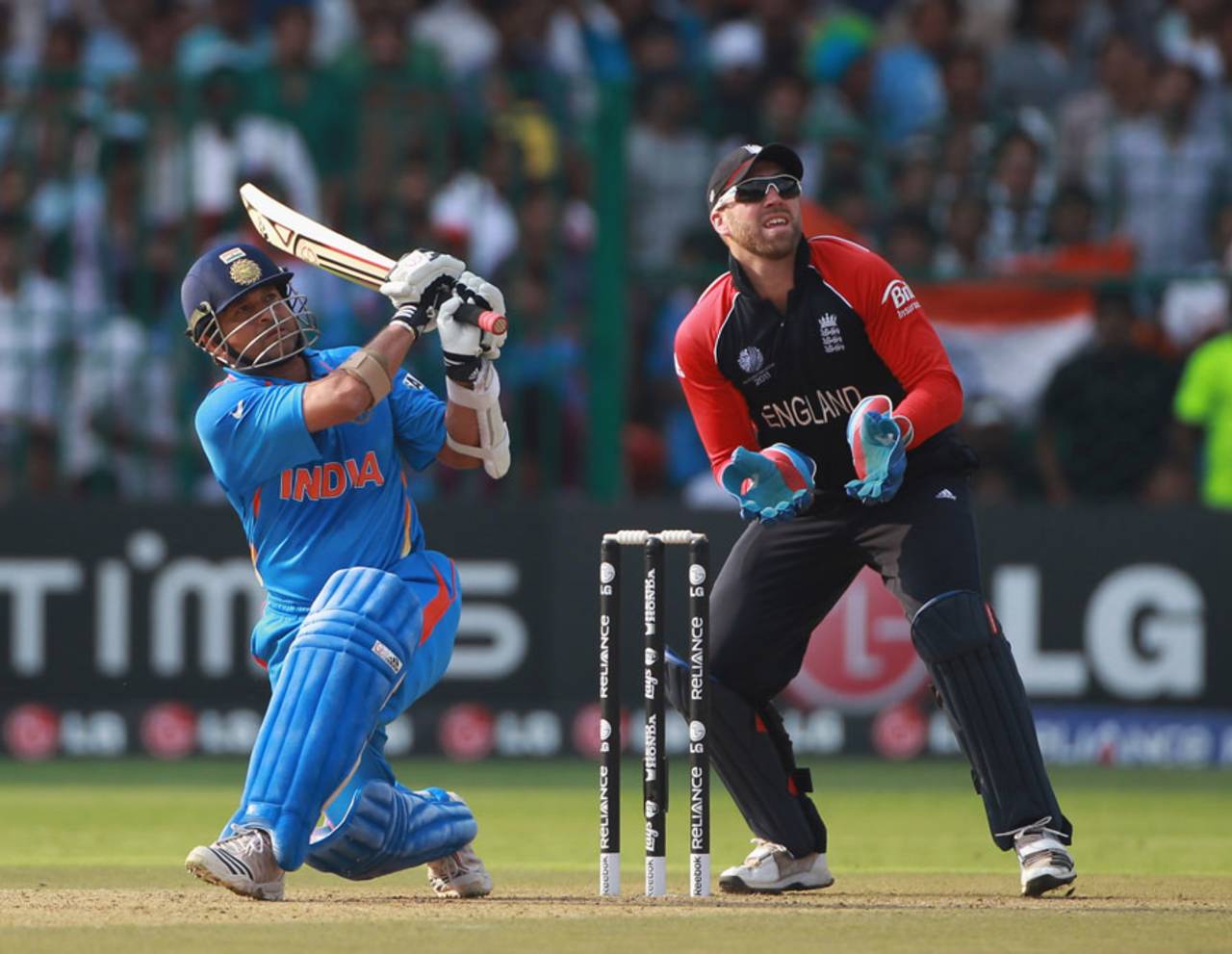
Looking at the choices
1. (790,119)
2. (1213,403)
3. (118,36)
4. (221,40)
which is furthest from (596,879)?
(118,36)

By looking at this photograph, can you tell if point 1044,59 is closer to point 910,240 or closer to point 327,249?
point 910,240

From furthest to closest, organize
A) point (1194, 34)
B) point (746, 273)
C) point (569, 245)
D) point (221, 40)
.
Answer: point (1194, 34)
point (221, 40)
point (569, 245)
point (746, 273)

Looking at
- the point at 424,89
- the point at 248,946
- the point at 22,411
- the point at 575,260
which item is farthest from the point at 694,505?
the point at 248,946

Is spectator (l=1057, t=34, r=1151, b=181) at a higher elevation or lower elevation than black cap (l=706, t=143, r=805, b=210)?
higher

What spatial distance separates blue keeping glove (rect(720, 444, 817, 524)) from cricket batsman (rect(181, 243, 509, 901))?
2.21 ft

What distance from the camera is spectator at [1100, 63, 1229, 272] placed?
11227 millimetres

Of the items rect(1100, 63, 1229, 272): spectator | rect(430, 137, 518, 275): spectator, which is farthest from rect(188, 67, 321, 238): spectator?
rect(1100, 63, 1229, 272): spectator

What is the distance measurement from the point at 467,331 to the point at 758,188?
2.94 feet

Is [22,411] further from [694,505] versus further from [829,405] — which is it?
[829,405]

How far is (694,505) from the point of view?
1119cm

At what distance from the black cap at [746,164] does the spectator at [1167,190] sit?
17.1 feet

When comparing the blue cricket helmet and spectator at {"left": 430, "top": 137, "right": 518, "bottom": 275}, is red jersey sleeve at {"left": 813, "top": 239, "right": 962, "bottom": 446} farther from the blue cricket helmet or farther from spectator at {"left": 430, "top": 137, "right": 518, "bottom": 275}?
spectator at {"left": 430, "top": 137, "right": 518, "bottom": 275}

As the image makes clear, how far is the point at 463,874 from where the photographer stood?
629 centimetres

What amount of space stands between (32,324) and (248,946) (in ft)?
21.0
